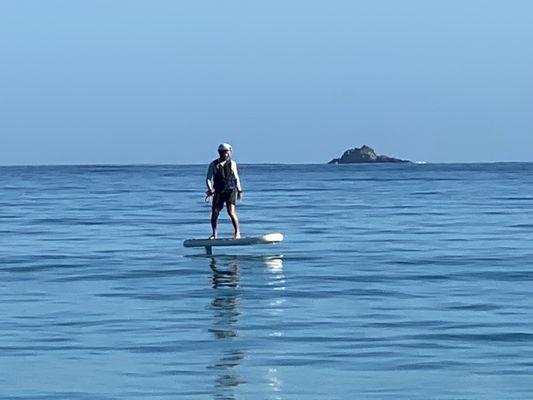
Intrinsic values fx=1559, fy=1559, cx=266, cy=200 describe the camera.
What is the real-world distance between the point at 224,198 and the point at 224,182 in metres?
0.30

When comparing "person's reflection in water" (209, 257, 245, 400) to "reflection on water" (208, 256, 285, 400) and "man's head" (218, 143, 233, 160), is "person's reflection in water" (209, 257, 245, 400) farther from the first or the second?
"man's head" (218, 143, 233, 160)

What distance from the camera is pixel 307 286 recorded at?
19188 mm

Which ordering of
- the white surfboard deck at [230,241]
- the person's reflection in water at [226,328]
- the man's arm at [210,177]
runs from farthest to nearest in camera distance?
the man's arm at [210,177] → the white surfboard deck at [230,241] → the person's reflection in water at [226,328]

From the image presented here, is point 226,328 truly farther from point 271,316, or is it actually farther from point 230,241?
point 230,241

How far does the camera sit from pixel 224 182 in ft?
84.3

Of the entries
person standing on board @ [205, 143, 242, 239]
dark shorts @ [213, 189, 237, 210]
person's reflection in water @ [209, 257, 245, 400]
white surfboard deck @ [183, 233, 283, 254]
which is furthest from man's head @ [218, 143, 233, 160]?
person's reflection in water @ [209, 257, 245, 400]

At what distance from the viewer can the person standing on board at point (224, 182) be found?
25.3 metres

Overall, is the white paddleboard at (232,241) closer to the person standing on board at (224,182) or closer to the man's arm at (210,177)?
the person standing on board at (224,182)

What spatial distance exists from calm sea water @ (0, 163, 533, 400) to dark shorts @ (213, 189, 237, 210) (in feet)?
2.69

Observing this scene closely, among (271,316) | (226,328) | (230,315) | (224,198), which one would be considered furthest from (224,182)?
(226,328)

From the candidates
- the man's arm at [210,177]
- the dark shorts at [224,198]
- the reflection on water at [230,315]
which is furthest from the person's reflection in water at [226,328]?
the dark shorts at [224,198]

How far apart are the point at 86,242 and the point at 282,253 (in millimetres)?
4742

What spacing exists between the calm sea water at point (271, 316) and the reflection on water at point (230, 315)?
0.08 feet

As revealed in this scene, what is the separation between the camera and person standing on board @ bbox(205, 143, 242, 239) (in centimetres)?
2533
